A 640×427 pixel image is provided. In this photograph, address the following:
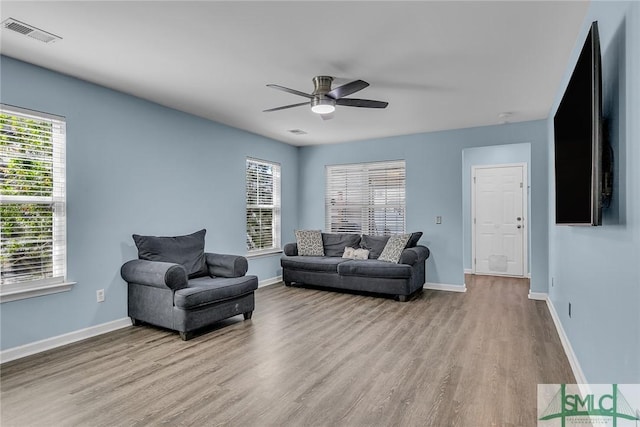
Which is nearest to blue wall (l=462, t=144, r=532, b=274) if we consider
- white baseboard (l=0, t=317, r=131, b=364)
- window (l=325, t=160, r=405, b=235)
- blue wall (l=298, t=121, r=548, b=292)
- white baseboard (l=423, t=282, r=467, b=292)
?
blue wall (l=298, t=121, r=548, b=292)

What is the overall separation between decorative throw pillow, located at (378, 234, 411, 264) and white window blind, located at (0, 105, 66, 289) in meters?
4.00

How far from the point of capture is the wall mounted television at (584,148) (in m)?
1.55

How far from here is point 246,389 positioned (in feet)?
8.20

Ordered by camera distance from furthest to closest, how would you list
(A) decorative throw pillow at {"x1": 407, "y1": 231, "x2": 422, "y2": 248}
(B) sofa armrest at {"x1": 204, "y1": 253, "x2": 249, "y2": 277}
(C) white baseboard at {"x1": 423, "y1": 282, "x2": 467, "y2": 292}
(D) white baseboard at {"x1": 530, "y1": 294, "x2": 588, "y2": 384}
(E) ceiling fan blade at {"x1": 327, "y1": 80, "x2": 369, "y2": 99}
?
(C) white baseboard at {"x1": 423, "y1": 282, "x2": 467, "y2": 292}
(A) decorative throw pillow at {"x1": 407, "y1": 231, "x2": 422, "y2": 248}
(B) sofa armrest at {"x1": 204, "y1": 253, "x2": 249, "y2": 277}
(E) ceiling fan blade at {"x1": 327, "y1": 80, "x2": 369, "y2": 99}
(D) white baseboard at {"x1": 530, "y1": 294, "x2": 588, "y2": 384}

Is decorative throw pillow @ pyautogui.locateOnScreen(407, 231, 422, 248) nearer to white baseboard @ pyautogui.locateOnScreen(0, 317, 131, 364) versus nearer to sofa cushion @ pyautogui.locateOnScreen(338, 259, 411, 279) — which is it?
sofa cushion @ pyautogui.locateOnScreen(338, 259, 411, 279)

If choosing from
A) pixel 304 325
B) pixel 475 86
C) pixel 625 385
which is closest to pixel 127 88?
pixel 304 325

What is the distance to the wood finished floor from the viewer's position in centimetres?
219

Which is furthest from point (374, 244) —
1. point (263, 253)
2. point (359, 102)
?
point (359, 102)

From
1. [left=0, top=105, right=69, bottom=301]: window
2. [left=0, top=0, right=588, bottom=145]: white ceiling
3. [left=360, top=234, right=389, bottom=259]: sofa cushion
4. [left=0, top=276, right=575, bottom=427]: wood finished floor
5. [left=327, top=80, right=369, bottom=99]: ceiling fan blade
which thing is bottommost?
[left=0, top=276, right=575, bottom=427]: wood finished floor

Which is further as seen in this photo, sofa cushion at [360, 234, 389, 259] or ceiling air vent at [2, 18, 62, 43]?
sofa cushion at [360, 234, 389, 259]

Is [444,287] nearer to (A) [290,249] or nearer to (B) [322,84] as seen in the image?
(A) [290,249]

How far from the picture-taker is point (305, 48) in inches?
112

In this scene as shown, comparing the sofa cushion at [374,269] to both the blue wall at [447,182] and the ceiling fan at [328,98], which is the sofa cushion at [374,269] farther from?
the ceiling fan at [328,98]

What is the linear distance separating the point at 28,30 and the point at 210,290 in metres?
2.53
